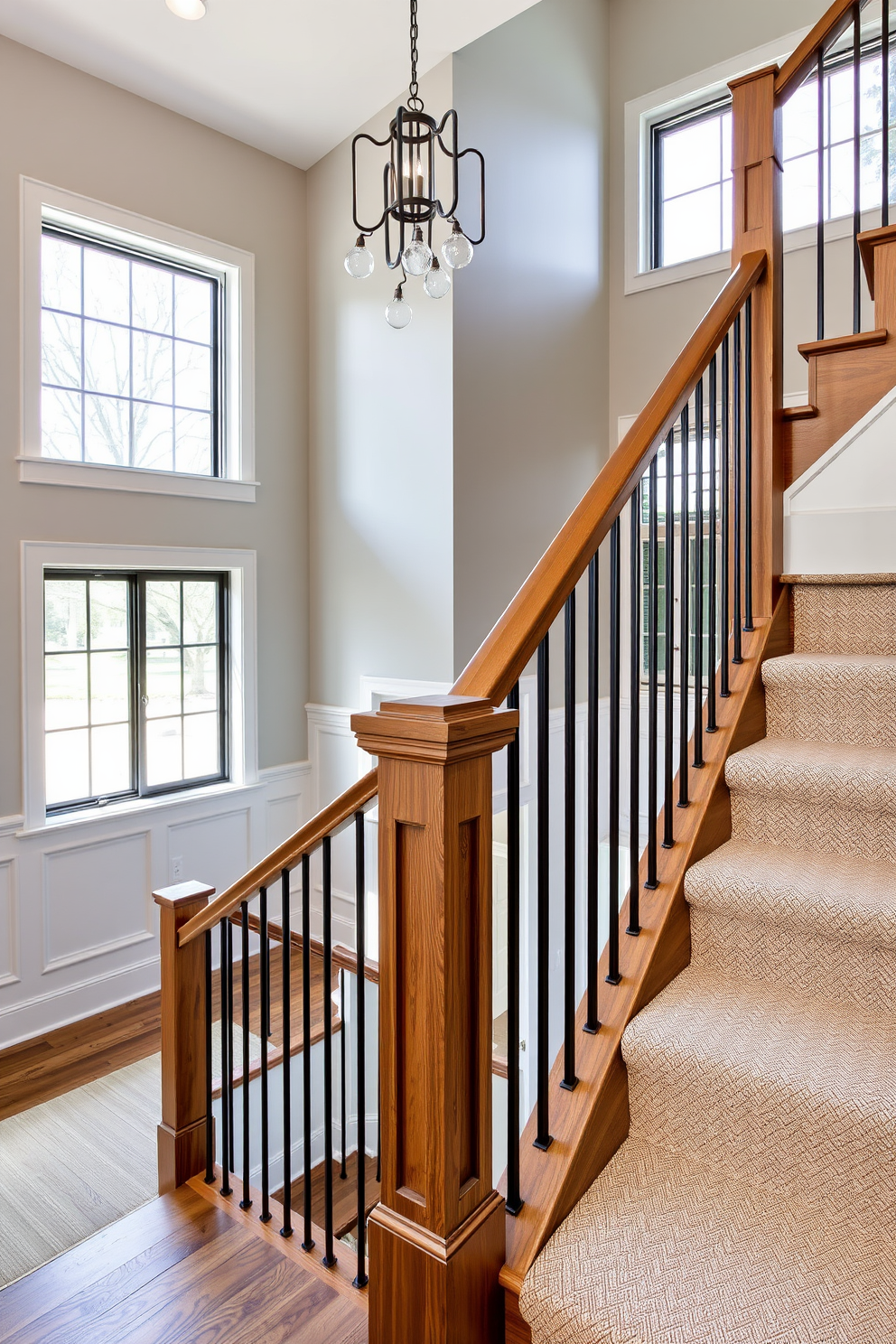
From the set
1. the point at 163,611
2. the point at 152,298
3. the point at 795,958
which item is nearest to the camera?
the point at 795,958

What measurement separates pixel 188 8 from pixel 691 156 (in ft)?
9.49

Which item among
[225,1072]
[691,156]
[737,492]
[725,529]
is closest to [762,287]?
[737,492]

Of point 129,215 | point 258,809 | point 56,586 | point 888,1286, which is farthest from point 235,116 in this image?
point 888,1286

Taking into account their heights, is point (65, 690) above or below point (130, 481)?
below

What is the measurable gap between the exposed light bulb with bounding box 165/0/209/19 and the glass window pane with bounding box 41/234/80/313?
1.07 m

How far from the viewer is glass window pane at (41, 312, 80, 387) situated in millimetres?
3836

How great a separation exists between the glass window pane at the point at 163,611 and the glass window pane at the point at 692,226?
3433mm

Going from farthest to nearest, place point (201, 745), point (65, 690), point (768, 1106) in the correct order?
point (201, 745) → point (65, 690) → point (768, 1106)

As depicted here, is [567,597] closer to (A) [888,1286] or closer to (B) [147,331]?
(A) [888,1286]

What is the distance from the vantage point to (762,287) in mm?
1958

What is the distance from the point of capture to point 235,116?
13.9ft

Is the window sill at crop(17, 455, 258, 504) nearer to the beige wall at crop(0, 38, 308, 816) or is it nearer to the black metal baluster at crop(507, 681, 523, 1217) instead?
the beige wall at crop(0, 38, 308, 816)

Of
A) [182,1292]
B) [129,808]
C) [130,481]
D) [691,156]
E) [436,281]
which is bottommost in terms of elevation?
[182,1292]

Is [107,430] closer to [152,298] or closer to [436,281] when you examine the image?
[152,298]
